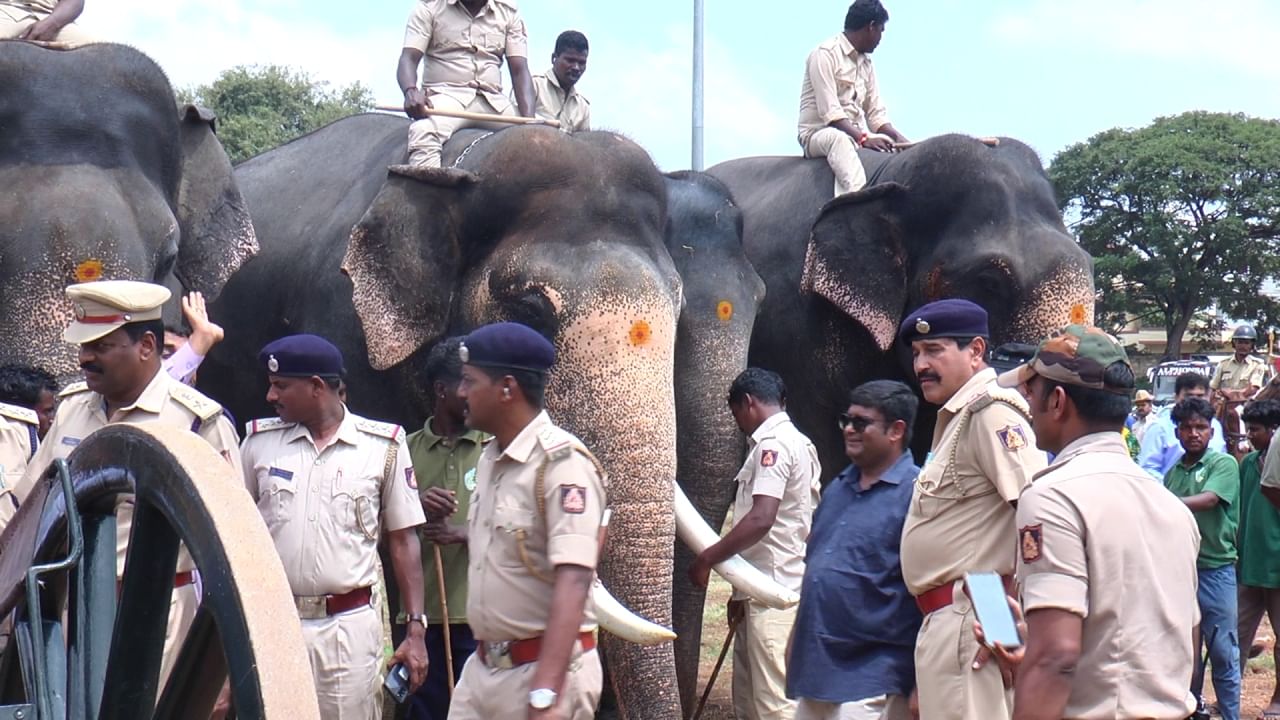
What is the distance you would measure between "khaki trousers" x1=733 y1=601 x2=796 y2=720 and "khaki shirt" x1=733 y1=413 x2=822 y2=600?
5.0 inches

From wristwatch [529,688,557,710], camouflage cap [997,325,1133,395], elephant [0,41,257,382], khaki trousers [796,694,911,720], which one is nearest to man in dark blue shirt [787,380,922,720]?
khaki trousers [796,694,911,720]

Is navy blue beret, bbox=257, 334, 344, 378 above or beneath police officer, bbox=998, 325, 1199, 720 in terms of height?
above

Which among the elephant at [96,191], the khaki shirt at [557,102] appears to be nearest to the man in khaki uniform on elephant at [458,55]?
the khaki shirt at [557,102]

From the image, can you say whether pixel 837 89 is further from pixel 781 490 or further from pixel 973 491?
pixel 973 491

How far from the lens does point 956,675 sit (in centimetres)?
434

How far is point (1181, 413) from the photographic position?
8.24m

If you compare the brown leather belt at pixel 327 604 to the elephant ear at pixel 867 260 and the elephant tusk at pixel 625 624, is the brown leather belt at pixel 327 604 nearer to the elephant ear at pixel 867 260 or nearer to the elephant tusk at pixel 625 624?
the elephant tusk at pixel 625 624

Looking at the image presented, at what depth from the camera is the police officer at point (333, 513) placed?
196 inches

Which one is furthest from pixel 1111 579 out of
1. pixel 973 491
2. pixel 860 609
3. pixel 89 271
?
pixel 89 271

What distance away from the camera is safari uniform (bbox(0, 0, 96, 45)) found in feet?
22.6

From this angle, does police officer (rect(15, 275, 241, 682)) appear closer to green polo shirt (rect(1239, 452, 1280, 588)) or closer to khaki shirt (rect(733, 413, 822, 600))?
khaki shirt (rect(733, 413, 822, 600))

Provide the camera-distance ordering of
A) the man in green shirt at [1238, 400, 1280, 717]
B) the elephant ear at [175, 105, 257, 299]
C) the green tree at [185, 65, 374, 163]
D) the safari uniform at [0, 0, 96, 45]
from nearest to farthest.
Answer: the safari uniform at [0, 0, 96, 45], the elephant ear at [175, 105, 257, 299], the man in green shirt at [1238, 400, 1280, 717], the green tree at [185, 65, 374, 163]

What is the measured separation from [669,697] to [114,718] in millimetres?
3389

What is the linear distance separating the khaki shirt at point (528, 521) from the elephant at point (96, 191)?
2277 mm
